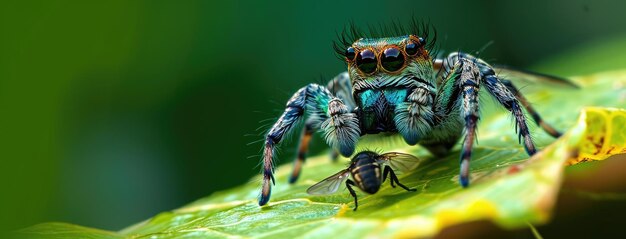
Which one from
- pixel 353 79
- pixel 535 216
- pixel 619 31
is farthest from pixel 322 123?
pixel 619 31

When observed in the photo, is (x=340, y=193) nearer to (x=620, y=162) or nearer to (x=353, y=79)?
(x=353, y=79)

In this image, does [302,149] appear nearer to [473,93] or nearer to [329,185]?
[329,185]

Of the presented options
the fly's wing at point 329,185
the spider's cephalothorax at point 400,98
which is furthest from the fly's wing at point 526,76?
the fly's wing at point 329,185

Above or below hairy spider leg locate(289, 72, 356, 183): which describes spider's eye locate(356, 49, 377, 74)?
above

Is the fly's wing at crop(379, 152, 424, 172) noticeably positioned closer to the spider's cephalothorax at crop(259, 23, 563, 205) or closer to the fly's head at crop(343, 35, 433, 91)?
the spider's cephalothorax at crop(259, 23, 563, 205)

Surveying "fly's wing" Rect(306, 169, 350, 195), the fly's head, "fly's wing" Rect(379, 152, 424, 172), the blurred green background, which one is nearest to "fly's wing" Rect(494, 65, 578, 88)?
the fly's head

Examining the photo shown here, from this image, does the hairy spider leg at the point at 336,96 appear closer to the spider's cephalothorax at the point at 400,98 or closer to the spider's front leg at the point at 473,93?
the spider's cephalothorax at the point at 400,98

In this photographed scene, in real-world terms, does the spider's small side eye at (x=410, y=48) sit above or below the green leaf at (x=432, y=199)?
above
